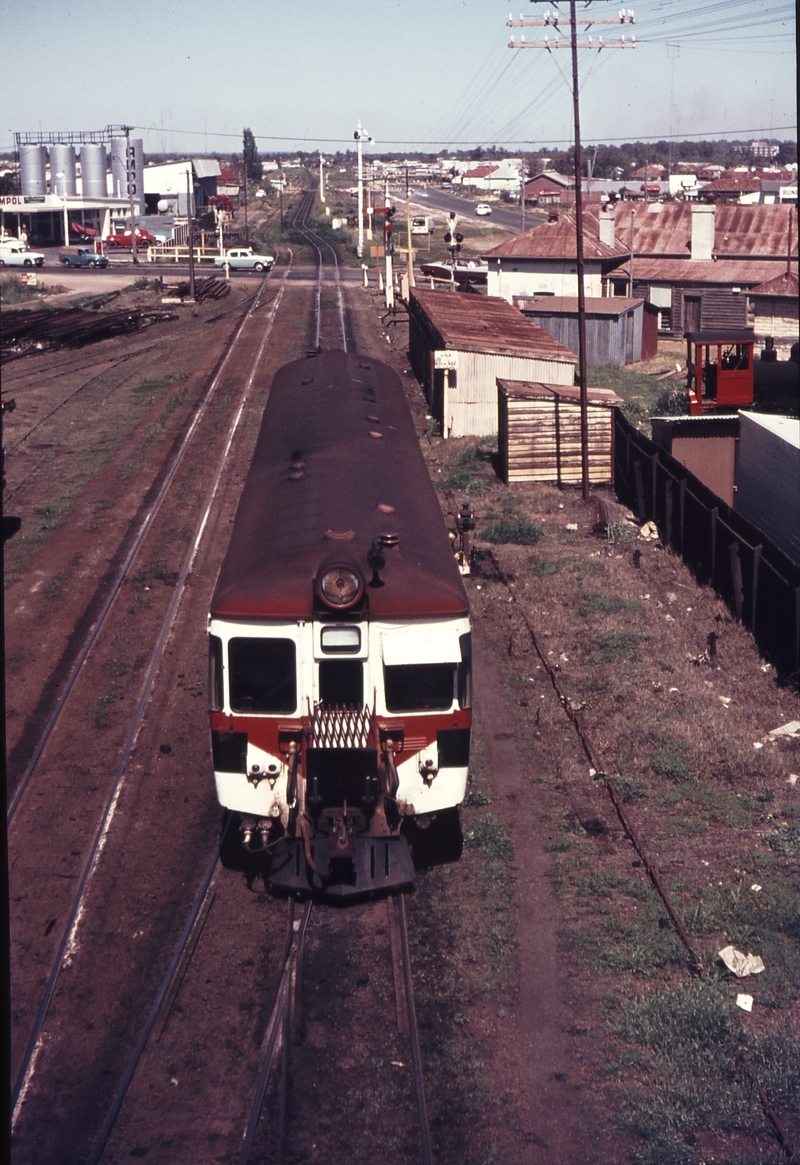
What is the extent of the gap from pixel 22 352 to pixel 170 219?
58.8 m

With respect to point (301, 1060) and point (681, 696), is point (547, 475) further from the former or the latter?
point (301, 1060)

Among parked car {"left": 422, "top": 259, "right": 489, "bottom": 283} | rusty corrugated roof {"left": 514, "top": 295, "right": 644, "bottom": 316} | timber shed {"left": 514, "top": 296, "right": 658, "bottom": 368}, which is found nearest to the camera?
rusty corrugated roof {"left": 514, "top": 295, "right": 644, "bottom": 316}

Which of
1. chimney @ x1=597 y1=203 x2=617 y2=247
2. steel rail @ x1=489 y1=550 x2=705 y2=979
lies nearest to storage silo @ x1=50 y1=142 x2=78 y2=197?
chimney @ x1=597 y1=203 x2=617 y2=247

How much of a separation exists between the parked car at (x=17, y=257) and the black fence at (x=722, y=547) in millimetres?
53942

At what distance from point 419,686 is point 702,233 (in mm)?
43678

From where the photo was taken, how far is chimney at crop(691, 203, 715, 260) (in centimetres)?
4734

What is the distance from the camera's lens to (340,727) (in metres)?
9.14

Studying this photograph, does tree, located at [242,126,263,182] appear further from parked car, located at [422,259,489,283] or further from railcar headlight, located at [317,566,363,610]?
railcar headlight, located at [317,566,363,610]

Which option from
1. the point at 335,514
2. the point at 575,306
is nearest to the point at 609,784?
the point at 335,514

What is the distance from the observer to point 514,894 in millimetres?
10125

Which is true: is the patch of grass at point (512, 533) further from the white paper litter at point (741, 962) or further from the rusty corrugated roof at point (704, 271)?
the rusty corrugated roof at point (704, 271)

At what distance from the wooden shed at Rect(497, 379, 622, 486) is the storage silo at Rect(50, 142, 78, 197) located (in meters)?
85.4

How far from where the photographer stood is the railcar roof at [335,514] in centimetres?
914

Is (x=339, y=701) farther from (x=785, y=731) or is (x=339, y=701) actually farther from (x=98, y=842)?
(x=785, y=731)
